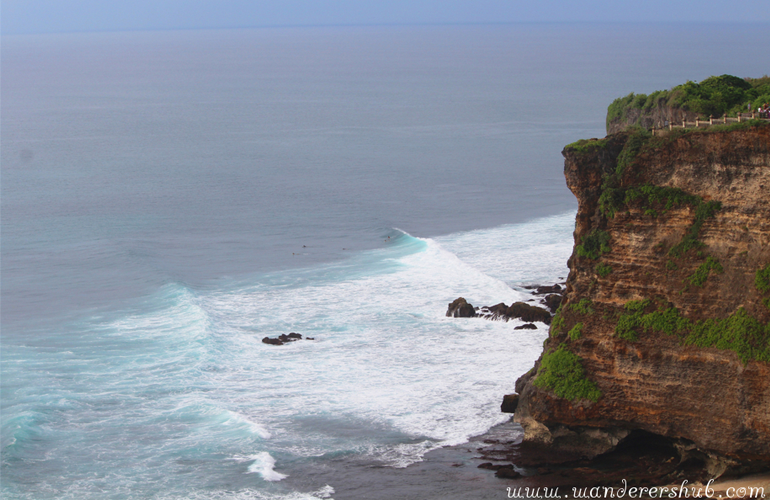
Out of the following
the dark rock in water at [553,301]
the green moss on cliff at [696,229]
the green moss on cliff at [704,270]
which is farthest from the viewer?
the dark rock in water at [553,301]

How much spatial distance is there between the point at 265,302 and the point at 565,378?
2674 cm

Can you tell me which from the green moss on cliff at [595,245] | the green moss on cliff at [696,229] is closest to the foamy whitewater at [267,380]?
the green moss on cliff at [595,245]

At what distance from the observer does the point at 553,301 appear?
153 feet

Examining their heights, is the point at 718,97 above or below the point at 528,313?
above

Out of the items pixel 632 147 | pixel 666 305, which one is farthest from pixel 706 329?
pixel 632 147

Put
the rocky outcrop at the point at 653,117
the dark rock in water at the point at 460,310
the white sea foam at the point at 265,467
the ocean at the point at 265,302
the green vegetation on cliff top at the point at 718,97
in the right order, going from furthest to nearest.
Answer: the dark rock in water at the point at 460,310, the ocean at the point at 265,302, the rocky outcrop at the point at 653,117, the green vegetation on cliff top at the point at 718,97, the white sea foam at the point at 265,467

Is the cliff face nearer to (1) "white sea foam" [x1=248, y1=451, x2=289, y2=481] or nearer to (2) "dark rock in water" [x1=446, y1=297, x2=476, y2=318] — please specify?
(1) "white sea foam" [x1=248, y1=451, x2=289, y2=481]

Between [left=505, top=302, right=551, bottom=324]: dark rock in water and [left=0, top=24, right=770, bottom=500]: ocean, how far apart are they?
2.19 feet

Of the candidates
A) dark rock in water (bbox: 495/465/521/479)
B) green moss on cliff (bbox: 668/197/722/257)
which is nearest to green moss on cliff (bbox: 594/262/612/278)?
green moss on cliff (bbox: 668/197/722/257)

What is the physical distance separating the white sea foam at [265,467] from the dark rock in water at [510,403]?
30.3 feet

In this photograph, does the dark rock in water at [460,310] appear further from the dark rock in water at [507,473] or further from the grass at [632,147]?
the grass at [632,147]

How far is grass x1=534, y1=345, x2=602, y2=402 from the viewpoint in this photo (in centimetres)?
2764

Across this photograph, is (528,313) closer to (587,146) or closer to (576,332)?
(576,332)

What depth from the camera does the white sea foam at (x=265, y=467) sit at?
96.0 feet
